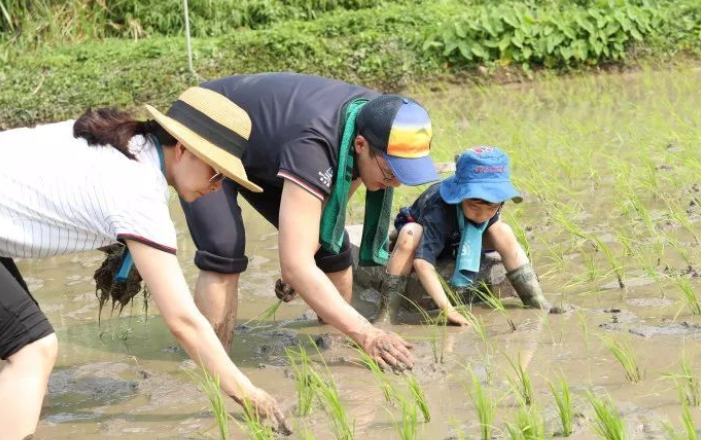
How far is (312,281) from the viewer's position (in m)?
3.37

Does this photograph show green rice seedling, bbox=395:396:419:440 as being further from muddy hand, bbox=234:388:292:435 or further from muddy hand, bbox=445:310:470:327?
muddy hand, bbox=445:310:470:327

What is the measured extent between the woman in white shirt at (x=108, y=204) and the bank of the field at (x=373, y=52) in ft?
22.0

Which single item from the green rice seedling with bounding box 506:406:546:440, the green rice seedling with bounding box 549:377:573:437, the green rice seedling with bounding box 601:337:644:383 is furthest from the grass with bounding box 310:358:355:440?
the green rice seedling with bounding box 601:337:644:383

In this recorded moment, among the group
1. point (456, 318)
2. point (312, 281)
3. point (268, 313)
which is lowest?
point (268, 313)

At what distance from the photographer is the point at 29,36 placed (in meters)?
10.9

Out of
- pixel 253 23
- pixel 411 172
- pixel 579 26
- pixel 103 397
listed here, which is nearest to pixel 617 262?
pixel 411 172

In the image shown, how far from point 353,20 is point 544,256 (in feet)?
20.8

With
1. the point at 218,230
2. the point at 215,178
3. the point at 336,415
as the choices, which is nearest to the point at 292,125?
the point at 218,230

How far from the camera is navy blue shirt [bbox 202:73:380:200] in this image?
342cm

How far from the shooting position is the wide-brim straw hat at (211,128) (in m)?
2.72

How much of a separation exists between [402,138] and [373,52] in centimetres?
691

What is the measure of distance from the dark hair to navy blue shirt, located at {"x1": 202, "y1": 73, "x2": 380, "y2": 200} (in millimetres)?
609

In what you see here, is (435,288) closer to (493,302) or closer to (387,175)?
(493,302)

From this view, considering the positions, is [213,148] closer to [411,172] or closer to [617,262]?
[411,172]
